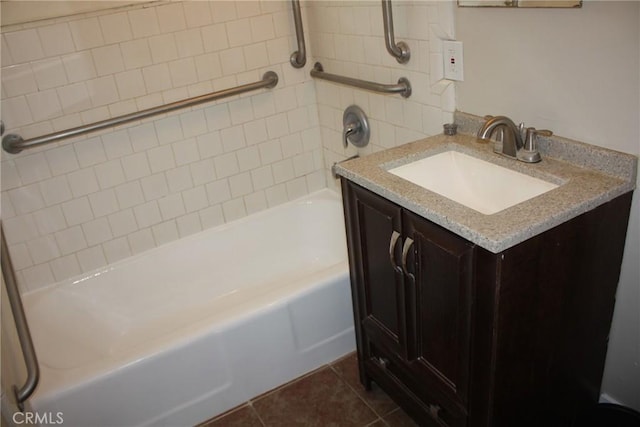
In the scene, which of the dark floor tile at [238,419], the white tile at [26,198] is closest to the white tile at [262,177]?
the white tile at [26,198]

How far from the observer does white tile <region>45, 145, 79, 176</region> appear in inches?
82.2

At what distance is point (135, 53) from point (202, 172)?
1.87 feet

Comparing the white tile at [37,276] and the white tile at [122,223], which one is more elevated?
the white tile at [122,223]

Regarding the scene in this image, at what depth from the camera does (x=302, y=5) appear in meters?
2.39

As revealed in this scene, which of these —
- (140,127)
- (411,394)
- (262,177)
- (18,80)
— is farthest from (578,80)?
(18,80)

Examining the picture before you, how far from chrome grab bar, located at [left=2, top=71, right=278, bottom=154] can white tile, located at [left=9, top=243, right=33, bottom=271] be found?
15.2 inches

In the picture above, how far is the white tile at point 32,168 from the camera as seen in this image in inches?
80.2

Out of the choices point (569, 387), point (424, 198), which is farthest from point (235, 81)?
point (569, 387)

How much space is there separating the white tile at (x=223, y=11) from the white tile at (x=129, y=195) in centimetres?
77

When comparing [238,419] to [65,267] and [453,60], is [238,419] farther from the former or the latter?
[453,60]

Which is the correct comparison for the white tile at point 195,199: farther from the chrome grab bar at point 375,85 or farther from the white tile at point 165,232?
the chrome grab bar at point 375,85

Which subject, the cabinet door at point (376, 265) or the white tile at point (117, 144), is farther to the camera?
the white tile at point (117, 144)

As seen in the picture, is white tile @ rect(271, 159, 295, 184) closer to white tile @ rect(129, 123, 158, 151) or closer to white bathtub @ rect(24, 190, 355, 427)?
white bathtub @ rect(24, 190, 355, 427)

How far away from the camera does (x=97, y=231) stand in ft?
7.41
